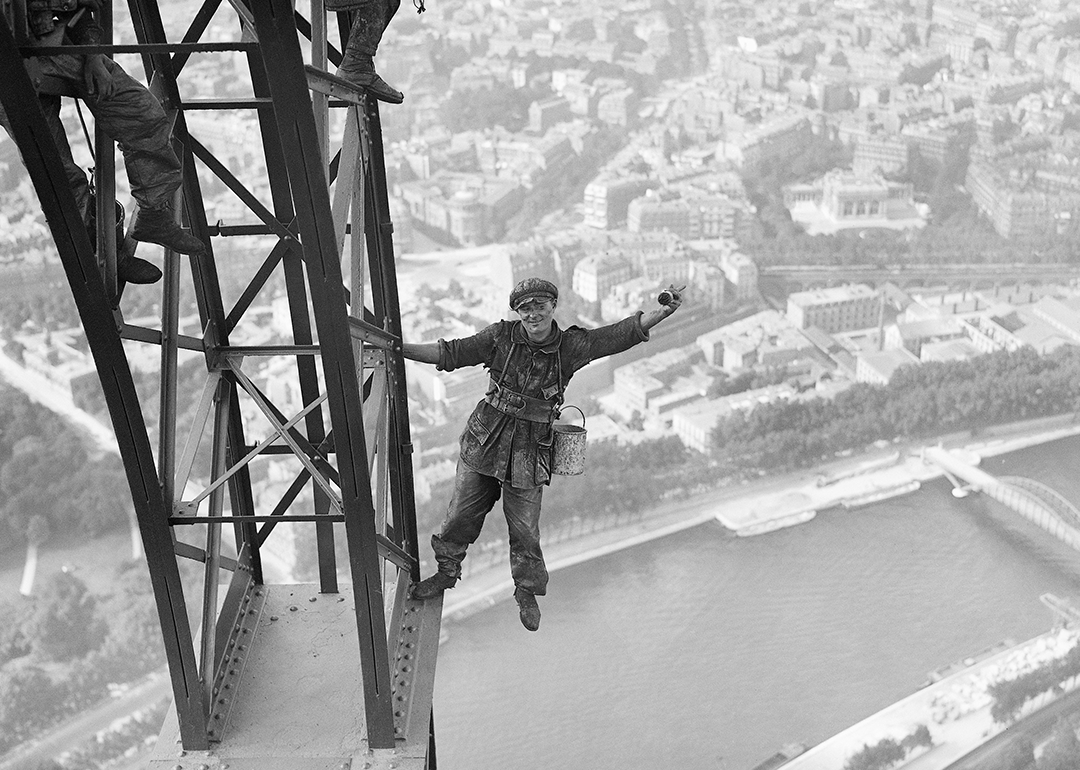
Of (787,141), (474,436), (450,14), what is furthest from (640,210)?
(474,436)

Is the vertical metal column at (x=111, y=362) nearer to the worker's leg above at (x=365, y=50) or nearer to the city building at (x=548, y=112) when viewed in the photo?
the worker's leg above at (x=365, y=50)

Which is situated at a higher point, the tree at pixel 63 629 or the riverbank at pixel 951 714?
the tree at pixel 63 629

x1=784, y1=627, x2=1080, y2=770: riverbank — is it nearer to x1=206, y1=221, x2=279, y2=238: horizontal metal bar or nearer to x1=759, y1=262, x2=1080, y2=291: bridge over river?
x1=759, y1=262, x2=1080, y2=291: bridge over river

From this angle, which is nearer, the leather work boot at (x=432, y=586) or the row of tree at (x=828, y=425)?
the leather work boot at (x=432, y=586)

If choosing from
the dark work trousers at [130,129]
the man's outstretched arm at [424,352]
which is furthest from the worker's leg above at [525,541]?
the dark work trousers at [130,129]

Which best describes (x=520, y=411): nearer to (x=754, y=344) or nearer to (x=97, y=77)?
(x=97, y=77)

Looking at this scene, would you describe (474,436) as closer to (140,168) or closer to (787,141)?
(140,168)

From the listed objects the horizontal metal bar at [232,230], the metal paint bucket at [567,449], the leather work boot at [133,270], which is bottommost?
the metal paint bucket at [567,449]
